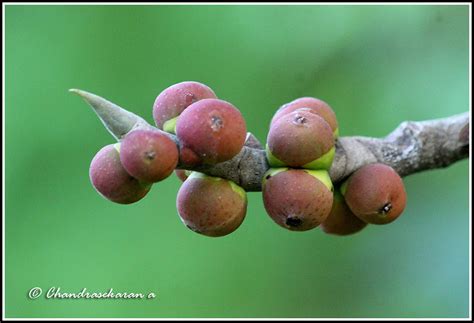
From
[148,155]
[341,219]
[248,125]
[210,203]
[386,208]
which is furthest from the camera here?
[248,125]

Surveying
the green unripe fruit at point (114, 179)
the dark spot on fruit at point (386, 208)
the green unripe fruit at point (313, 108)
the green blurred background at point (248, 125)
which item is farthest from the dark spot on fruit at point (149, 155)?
the green blurred background at point (248, 125)

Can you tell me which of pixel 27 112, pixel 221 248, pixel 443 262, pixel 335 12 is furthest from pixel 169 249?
pixel 335 12

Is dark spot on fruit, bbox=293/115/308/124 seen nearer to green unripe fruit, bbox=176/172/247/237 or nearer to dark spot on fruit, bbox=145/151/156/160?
green unripe fruit, bbox=176/172/247/237

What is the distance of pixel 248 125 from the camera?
293 cm

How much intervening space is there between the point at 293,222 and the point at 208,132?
0.96ft

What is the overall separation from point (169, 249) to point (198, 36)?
1089 mm

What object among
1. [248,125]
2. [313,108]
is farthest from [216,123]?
[248,125]

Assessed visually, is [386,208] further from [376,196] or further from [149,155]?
[149,155]

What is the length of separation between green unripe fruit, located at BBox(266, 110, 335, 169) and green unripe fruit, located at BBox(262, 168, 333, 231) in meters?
0.03

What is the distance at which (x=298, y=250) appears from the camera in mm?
2906

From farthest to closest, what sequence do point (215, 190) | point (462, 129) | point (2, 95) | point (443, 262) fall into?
1. point (2, 95)
2. point (443, 262)
3. point (462, 129)
4. point (215, 190)

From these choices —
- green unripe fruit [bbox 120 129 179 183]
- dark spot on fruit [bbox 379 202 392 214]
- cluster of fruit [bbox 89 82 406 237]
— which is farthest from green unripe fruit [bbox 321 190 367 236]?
green unripe fruit [bbox 120 129 179 183]

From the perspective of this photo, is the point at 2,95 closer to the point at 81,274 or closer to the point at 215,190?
the point at 81,274

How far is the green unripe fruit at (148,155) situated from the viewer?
1.09m
